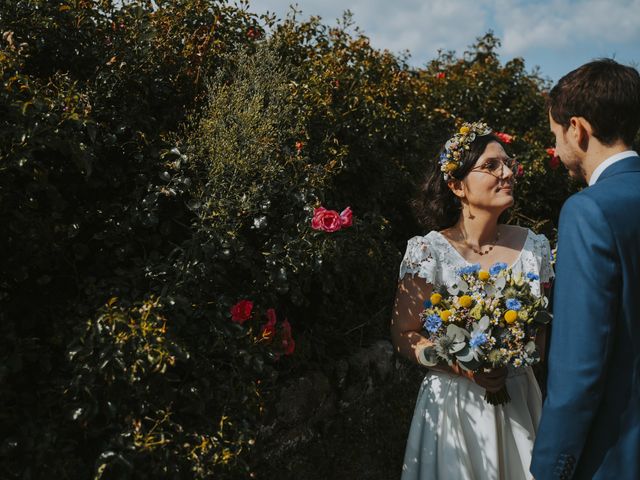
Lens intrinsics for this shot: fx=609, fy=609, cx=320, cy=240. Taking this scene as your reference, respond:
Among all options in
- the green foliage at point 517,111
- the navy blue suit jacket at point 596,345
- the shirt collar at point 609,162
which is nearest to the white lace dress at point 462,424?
the navy blue suit jacket at point 596,345

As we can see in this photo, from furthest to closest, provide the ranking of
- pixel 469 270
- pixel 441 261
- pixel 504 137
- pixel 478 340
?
pixel 504 137
pixel 441 261
pixel 469 270
pixel 478 340

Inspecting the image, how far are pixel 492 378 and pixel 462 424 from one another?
0.98 ft

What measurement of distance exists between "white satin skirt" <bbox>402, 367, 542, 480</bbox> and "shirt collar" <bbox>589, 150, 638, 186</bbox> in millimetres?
1120

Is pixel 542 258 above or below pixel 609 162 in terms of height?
below

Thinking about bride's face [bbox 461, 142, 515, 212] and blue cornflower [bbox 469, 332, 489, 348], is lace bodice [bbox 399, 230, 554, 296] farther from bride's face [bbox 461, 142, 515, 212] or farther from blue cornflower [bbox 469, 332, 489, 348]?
blue cornflower [bbox 469, 332, 489, 348]

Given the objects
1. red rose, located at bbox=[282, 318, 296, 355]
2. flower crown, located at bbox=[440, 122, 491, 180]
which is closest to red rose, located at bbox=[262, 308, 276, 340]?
red rose, located at bbox=[282, 318, 296, 355]

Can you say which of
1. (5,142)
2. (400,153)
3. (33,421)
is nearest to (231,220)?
(5,142)

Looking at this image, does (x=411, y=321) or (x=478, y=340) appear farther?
(x=411, y=321)

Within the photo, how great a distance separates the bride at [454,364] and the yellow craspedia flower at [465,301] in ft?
0.89

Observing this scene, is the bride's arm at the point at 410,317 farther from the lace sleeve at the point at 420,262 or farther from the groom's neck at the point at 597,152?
the groom's neck at the point at 597,152

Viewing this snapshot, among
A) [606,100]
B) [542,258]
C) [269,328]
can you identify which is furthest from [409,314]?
[606,100]

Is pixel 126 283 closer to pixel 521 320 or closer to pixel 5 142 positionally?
pixel 5 142

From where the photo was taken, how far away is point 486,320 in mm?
2381

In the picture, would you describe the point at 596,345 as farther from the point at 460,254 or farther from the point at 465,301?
the point at 460,254
